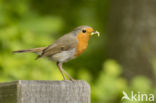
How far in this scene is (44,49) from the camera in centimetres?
399

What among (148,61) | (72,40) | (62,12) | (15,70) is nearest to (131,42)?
(148,61)

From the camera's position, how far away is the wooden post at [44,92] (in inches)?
99.7

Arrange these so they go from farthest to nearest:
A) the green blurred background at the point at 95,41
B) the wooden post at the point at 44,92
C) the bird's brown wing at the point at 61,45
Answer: the green blurred background at the point at 95,41
the bird's brown wing at the point at 61,45
the wooden post at the point at 44,92

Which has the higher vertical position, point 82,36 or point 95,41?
point 95,41

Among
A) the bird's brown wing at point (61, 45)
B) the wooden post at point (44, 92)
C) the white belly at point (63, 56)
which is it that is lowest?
the wooden post at point (44, 92)

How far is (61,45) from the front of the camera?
12.9ft

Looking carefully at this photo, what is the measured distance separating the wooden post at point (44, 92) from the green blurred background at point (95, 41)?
6.85 ft

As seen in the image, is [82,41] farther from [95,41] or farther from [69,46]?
[95,41]

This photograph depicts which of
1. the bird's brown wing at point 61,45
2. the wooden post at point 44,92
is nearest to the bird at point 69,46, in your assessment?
the bird's brown wing at point 61,45

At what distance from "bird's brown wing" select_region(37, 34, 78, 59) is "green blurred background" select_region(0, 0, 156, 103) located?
1172mm

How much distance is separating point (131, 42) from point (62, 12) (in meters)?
2.13

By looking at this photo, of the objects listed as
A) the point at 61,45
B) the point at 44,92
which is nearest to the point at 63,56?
the point at 61,45

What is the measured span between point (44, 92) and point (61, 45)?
1375 millimetres

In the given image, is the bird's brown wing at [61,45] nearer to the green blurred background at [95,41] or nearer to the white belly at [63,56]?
the white belly at [63,56]
